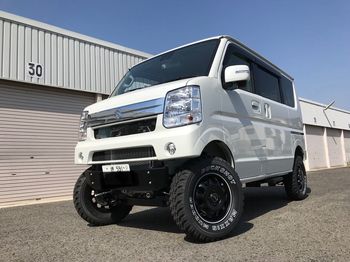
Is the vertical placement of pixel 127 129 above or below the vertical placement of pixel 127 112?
below

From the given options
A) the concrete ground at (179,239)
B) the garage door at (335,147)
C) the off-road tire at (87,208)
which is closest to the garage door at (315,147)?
the garage door at (335,147)

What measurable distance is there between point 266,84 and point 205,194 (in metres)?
3.07

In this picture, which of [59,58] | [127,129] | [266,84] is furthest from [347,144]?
[127,129]

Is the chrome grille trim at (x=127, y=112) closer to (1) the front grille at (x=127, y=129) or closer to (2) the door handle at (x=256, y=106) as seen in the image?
(1) the front grille at (x=127, y=129)

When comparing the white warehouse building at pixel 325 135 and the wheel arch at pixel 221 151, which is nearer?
the wheel arch at pixel 221 151

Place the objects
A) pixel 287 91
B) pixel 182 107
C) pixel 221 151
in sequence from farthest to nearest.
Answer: pixel 287 91 < pixel 221 151 < pixel 182 107

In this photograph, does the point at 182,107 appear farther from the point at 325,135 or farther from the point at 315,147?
the point at 325,135

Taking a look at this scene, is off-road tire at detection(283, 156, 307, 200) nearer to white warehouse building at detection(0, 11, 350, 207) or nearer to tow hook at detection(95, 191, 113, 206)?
tow hook at detection(95, 191, 113, 206)

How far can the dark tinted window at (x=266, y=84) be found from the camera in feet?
19.2

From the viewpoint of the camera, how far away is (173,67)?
4879 millimetres

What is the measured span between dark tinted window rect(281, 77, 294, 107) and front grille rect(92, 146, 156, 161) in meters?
4.06

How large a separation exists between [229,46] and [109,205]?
9.01ft

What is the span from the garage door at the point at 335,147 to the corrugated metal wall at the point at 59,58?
2108 centimetres

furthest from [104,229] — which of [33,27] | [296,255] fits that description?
[33,27]
